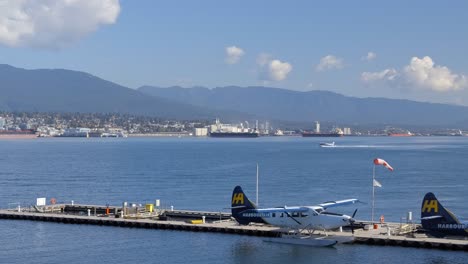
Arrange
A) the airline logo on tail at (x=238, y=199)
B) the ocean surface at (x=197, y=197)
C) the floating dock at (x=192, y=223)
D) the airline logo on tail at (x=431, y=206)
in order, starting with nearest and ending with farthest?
the ocean surface at (x=197, y=197), the airline logo on tail at (x=431, y=206), the floating dock at (x=192, y=223), the airline logo on tail at (x=238, y=199)

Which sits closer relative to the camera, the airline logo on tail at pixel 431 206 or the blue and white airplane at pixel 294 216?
the airline logo on tail at pixel 431 206

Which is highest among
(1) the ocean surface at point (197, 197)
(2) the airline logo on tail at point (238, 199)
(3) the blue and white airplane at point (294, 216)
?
(2) the airline logo on tail at point (238, 199)

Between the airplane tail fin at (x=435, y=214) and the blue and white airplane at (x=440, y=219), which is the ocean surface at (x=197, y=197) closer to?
the blue and white airplane at (x=440, y=219)

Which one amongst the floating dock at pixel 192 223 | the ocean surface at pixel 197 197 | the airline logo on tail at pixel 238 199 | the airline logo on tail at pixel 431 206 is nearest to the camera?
the ocean surface at pixel 197 197

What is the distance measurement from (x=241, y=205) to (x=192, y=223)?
4.50 metres

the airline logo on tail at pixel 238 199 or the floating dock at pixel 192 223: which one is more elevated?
the airline logo on tail at pixel 238 199

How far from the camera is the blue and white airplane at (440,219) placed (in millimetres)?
44688

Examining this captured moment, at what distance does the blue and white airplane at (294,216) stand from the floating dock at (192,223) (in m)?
0.82

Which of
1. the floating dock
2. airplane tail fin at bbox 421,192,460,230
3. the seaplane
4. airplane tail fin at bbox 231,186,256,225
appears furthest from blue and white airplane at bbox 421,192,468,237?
airplane tail fin at bbox 231,186,256,225

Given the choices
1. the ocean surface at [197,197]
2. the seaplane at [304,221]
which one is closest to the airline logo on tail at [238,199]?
the seaplane at [304,221]

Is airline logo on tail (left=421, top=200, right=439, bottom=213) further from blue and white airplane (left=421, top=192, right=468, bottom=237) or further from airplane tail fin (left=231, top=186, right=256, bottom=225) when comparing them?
airplane tail fin (left=231, top=186, right=256, bottom=225)

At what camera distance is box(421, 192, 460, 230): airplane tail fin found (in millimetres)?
44656

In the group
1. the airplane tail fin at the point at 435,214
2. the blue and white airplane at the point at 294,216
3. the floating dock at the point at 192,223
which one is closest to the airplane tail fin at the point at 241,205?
the blue and white airplane at the point at 294,216

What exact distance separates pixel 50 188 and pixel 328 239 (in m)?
51.5
